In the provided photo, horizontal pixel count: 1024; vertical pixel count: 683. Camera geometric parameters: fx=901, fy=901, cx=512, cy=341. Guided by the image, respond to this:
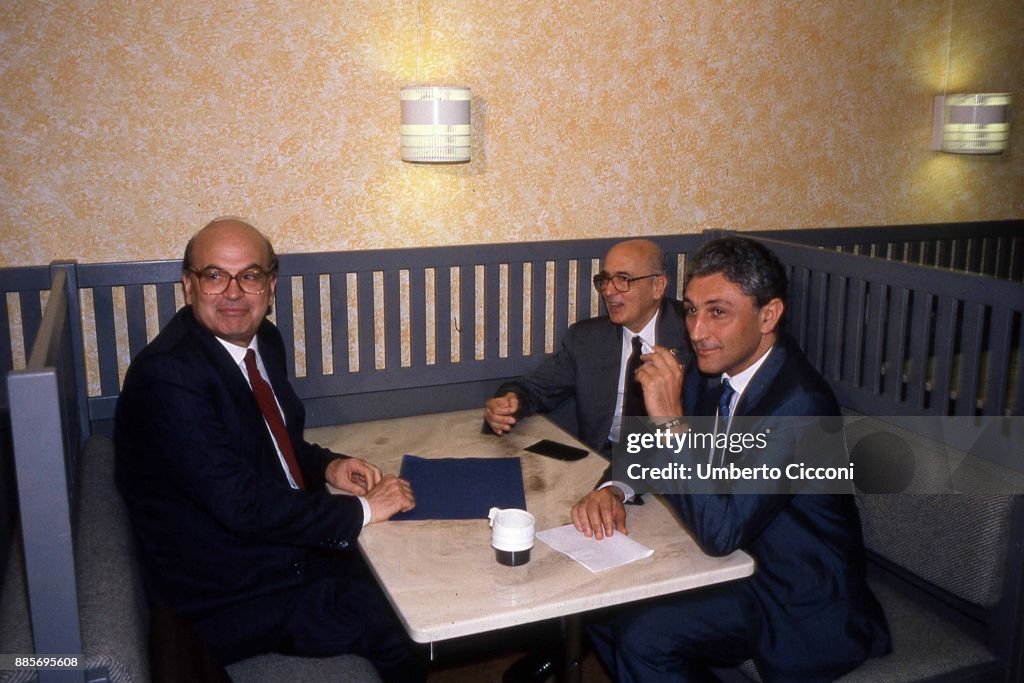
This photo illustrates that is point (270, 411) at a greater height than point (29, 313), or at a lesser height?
lesser

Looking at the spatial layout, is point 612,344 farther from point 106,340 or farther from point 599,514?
point 106,340

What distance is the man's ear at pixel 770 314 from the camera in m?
2.15

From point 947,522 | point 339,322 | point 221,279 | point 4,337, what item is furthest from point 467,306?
point 947,522

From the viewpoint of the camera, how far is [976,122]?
3881 millimetres

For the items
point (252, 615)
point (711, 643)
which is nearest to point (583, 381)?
point (711, 643)

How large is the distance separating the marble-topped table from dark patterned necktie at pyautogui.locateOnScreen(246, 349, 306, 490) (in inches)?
17.2

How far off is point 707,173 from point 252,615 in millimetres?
2465

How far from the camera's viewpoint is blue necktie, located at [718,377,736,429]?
2.19m

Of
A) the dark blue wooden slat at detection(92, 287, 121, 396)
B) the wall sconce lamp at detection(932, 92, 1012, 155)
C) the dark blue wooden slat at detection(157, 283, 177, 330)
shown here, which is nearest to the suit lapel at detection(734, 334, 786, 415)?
the dark blue wooden slat at detection(157, 283, 177, 330)

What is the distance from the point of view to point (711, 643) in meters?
2.09

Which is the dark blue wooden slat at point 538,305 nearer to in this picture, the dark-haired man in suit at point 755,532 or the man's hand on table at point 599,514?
the dark-haired man in suit at point 755,532

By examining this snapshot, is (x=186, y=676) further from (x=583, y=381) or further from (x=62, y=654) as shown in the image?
(x=583, y=381)

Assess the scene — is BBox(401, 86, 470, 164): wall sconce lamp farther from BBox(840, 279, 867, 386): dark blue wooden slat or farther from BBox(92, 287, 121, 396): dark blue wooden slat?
BBox(840, 279, 867, 386): dark blue wooden slat

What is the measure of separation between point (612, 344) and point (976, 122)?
2096 millimetres
